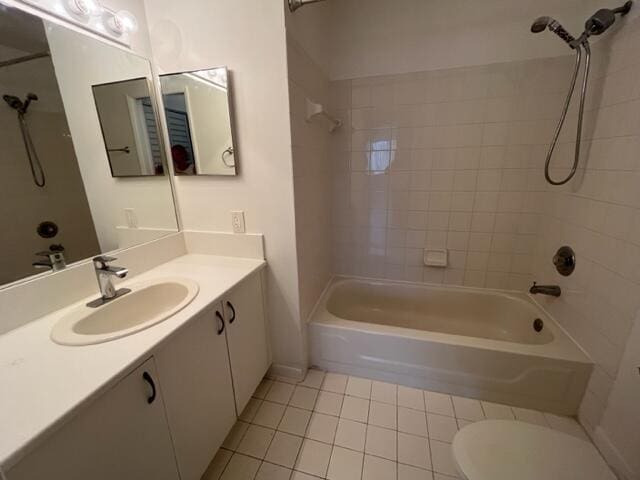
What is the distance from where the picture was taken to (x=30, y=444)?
53 cm

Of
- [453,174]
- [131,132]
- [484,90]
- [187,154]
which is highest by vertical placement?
[484,90]

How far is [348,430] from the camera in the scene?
1.37 meters

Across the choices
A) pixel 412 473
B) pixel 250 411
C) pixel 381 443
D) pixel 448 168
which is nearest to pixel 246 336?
pixel 250 411

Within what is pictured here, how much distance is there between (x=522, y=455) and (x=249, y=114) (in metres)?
1.72

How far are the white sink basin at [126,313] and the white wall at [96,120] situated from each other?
294 millimetres

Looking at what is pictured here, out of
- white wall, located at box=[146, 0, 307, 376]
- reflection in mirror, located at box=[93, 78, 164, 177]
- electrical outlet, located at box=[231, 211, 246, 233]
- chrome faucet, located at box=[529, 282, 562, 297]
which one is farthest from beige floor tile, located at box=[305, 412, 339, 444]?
reflection in mirror, located at box=[93, 78, 164, 177]

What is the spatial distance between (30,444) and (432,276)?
7.17 ft

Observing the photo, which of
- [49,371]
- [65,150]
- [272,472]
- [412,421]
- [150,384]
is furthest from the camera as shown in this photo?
[412,421]

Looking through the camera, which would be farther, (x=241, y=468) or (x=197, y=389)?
(x=241, y=468)

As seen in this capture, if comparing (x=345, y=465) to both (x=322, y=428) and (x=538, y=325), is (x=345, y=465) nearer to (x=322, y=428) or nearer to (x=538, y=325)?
(x=322, y=428)

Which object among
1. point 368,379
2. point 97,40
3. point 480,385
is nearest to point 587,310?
point 480,385

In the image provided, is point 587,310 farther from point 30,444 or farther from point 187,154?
point 187,154

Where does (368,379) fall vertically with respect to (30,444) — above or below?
below

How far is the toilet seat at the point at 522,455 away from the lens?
82cm
